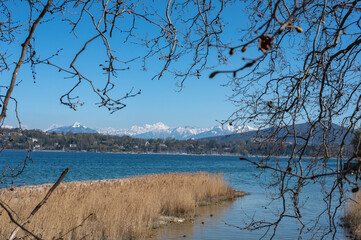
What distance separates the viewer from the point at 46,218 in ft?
25.6

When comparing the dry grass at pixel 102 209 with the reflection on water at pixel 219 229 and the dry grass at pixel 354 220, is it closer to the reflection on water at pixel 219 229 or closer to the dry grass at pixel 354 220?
the reflection on water at pixel 219 229

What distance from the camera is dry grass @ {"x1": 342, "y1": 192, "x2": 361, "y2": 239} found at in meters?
10.8

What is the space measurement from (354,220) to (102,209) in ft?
23.6

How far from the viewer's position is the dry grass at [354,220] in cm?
1080

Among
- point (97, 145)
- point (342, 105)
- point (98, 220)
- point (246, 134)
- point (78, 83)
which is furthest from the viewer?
point (97, 145)

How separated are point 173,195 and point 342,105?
11.1 metres

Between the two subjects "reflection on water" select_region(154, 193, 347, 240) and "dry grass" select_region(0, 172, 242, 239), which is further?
"reflection on water" select_region(154, 193, 347, 240)

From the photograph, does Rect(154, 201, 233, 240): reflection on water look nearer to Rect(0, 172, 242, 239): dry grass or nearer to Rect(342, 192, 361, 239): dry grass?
Rect(0, 172, 242, 239): dry grass

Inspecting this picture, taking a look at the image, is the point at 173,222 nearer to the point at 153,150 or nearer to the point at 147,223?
the point at 147,223

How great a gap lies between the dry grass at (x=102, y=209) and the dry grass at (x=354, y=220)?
5.01 metres

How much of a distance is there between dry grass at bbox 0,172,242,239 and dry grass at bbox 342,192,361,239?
16.4 feet

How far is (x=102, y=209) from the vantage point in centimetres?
983

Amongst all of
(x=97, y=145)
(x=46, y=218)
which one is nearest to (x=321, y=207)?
(x=46, y=218)

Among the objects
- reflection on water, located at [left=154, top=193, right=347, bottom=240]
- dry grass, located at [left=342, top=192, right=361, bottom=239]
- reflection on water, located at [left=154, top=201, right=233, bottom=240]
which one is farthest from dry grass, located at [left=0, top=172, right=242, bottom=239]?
dry grass, located at [left=342, top=192, right=361, bottom=239]
